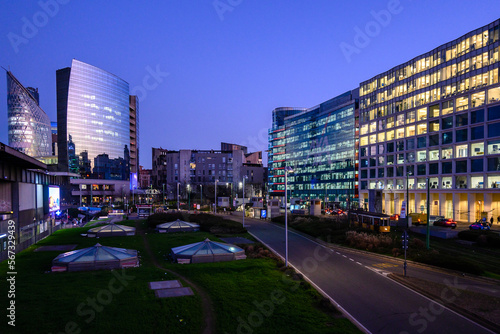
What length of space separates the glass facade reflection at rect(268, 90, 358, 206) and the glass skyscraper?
393ft

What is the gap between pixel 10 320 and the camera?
1437 cm

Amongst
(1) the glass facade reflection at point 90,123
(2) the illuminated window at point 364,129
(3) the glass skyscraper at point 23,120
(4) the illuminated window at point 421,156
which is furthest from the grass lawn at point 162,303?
(3) the glass skyscraper at point 23,120

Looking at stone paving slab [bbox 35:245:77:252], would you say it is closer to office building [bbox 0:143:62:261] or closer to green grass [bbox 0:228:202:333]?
office building [bbox 0:143:62:261]

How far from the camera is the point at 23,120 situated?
163m

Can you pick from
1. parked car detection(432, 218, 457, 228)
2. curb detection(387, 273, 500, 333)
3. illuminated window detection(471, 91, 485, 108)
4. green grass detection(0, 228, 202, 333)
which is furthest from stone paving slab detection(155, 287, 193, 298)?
illuminated window detection(471, 91, 485, 108)

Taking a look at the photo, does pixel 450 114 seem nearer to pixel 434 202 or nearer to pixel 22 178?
pixel 434 202

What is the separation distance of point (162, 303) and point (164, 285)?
3385 millimetres

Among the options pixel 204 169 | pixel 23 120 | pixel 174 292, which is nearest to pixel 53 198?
pixel 174 292

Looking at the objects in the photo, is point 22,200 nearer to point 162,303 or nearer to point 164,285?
point 164,285

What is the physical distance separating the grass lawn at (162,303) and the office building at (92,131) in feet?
461

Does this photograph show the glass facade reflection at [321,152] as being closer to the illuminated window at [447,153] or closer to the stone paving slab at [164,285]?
the illuminated window at [447,153]

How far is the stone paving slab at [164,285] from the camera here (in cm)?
1972

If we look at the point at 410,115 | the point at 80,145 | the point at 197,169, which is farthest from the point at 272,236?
the point at 80,145

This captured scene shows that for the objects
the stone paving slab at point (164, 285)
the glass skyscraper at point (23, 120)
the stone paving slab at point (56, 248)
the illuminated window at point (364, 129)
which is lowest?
the stone paving slab at point (56, 248)
